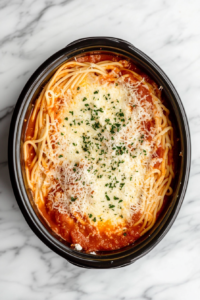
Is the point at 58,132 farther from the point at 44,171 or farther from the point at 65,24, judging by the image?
the point at 65,24

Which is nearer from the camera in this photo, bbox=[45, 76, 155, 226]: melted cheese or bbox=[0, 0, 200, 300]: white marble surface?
bbox=[45, 76, 155, 226]: melted cheese

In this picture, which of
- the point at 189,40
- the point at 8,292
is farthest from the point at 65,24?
the point at 8,292

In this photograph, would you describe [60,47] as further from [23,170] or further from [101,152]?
[23,170]

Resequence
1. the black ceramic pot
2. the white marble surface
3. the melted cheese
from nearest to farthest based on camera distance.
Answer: the black ceramic pot → the melted cheese → the white marble surface

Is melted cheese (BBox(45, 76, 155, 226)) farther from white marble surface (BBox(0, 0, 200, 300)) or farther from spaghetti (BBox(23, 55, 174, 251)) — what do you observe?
white marble surface (BBox(0, 0, 200, 300))

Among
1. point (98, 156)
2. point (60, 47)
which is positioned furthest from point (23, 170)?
point (60, 47)

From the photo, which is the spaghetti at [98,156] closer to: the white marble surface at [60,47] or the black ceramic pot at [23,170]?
the black ceramic pot at [23,170]

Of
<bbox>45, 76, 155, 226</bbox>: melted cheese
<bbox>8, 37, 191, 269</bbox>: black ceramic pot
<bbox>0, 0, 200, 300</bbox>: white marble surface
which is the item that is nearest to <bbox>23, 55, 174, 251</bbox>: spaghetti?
<bbox>45, 76, 155, 226</bbox>: melted cheese

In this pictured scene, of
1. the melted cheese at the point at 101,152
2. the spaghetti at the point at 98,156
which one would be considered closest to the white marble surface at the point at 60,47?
the spaghetti at the point at 98,156
